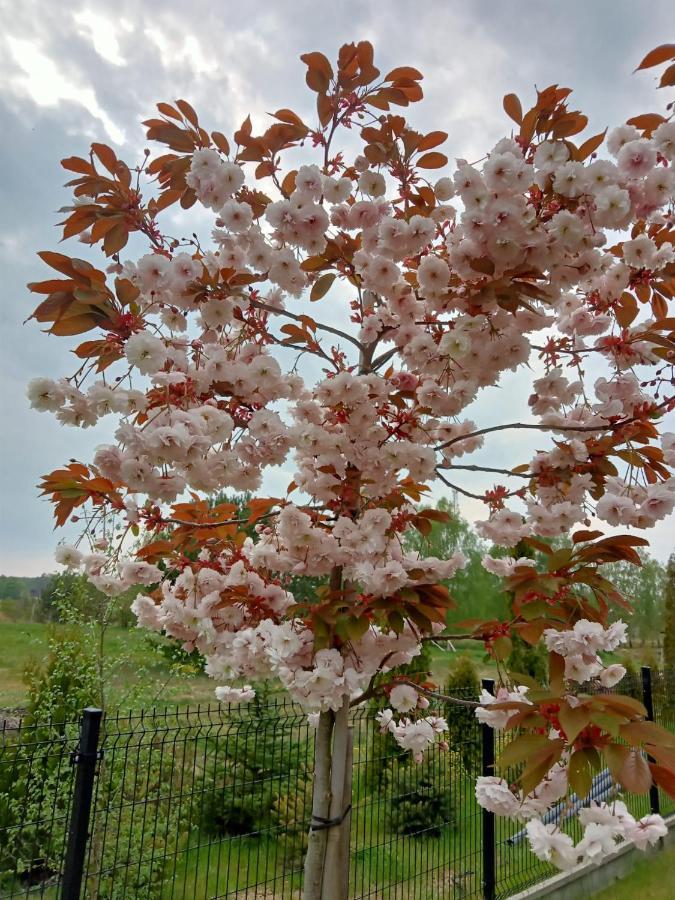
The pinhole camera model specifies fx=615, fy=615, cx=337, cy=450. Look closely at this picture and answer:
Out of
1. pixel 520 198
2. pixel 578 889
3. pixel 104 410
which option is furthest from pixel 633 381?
pixel 578 889

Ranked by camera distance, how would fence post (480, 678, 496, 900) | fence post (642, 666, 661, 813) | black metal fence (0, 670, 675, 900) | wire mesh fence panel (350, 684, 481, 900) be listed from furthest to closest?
fence post (642, 666, 661, 813)
fence post (480, 678, 496, 900)
wire mesh fence panel (350, 684, 481, 900)
black metal fence (0, 670, 675, 900)

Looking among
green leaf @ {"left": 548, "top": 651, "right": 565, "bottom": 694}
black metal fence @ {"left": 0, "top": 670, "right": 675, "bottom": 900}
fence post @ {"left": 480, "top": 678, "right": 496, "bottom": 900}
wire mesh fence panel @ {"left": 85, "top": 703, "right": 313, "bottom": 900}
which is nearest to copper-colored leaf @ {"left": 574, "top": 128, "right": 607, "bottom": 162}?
green leaf @ {"left": 548, "top": 651, "right": 565, "bottom": 694}

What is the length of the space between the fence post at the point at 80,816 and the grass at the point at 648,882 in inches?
139

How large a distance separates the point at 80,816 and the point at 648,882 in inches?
161

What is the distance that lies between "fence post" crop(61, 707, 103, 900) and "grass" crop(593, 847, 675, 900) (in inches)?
139

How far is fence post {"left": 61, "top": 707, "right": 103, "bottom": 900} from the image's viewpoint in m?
1.88

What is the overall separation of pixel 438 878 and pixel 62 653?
249cm

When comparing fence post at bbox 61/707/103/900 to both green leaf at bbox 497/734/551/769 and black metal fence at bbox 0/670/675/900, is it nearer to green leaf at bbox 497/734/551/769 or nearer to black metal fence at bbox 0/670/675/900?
black metal fence at bbox 0/670/675/900

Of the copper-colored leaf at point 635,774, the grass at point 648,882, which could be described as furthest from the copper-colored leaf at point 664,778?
the grass at point 648,882

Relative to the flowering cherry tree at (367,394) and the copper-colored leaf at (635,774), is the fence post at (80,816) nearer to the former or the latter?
the flowering cherry tree at (367,394)

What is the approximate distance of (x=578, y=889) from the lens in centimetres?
398

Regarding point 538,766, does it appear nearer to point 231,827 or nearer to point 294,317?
point 294,317

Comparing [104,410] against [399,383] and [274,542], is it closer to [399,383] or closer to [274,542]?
[274,542]

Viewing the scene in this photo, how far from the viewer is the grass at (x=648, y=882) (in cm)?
392
